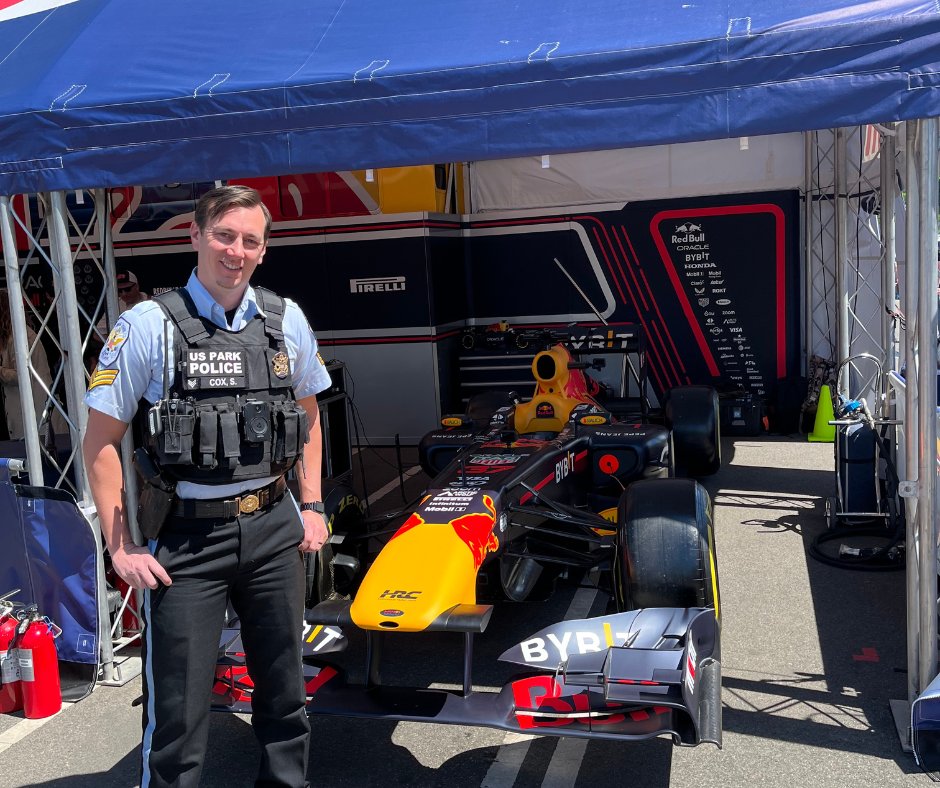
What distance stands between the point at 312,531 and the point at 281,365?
1.76 feet

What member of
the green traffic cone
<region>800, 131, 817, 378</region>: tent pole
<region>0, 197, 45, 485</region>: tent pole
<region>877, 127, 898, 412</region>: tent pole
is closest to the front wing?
<region>0, 197, 45, 485</region>: tent pole

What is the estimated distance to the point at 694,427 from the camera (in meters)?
7.18

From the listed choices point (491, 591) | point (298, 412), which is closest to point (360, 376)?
point (491, 591)

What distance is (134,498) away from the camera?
473 centimetres

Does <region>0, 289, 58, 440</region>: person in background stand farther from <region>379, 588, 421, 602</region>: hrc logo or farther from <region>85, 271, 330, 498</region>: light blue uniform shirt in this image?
<region>85, 271, 330, 498</region>: light blue uniform shirt

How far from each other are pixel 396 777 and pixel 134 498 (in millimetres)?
2016

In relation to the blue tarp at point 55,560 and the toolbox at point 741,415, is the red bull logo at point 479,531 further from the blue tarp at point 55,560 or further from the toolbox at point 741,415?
the toolbox at point 741,415

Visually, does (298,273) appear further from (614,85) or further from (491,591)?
(614,85)

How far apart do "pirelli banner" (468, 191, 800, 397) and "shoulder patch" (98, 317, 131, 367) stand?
26.0ft

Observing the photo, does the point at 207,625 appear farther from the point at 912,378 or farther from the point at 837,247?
the point at 837,247

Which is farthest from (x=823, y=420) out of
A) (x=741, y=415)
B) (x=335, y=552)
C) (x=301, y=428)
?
(x=301, y=428)

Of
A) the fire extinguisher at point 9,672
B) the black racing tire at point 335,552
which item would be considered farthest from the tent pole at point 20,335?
the black racing tire at point 335,552

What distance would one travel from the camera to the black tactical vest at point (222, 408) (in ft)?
8.98

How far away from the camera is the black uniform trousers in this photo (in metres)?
2.77
